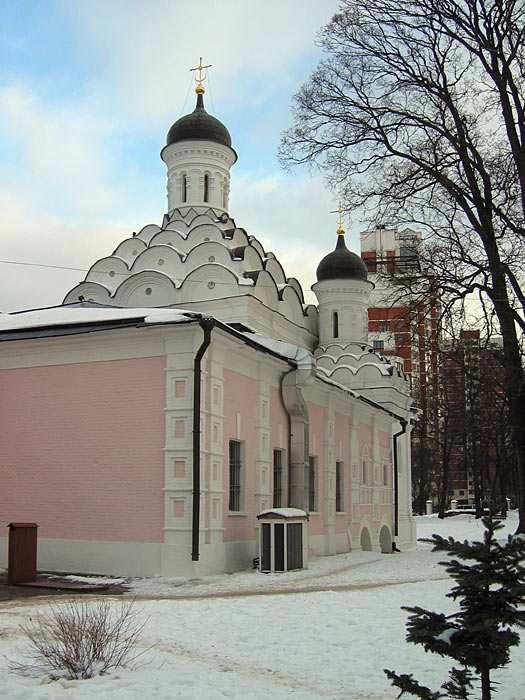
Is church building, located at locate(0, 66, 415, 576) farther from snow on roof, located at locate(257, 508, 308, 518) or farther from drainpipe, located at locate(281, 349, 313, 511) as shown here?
snow on roof, located at locate(257, 508, 308, 518)

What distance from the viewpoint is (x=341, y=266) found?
94.7ft

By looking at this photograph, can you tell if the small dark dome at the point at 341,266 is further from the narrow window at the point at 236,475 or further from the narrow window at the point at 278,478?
the narrow window at the point at 236,475

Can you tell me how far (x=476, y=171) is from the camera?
1672 cm

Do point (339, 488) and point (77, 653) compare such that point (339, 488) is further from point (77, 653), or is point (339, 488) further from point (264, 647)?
point (77, 653)

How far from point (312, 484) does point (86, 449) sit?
6.67 meters

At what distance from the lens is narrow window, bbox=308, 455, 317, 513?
18.0m

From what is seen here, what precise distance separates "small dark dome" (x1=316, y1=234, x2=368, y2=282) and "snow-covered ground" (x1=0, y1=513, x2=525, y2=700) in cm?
1882

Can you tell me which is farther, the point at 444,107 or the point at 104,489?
the point at 444,107

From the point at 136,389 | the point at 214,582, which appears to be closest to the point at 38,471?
the point at 136,389

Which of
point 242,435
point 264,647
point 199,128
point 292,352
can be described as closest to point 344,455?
point 292,352

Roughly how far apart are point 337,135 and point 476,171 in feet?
9.87

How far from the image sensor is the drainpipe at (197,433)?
1195cm

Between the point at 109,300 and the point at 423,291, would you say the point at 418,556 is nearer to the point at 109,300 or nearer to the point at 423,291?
the point at 423,291

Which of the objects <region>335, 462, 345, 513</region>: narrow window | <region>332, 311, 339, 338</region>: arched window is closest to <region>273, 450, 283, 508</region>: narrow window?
<region>335, 462, 345, 513</region>: narrow window
